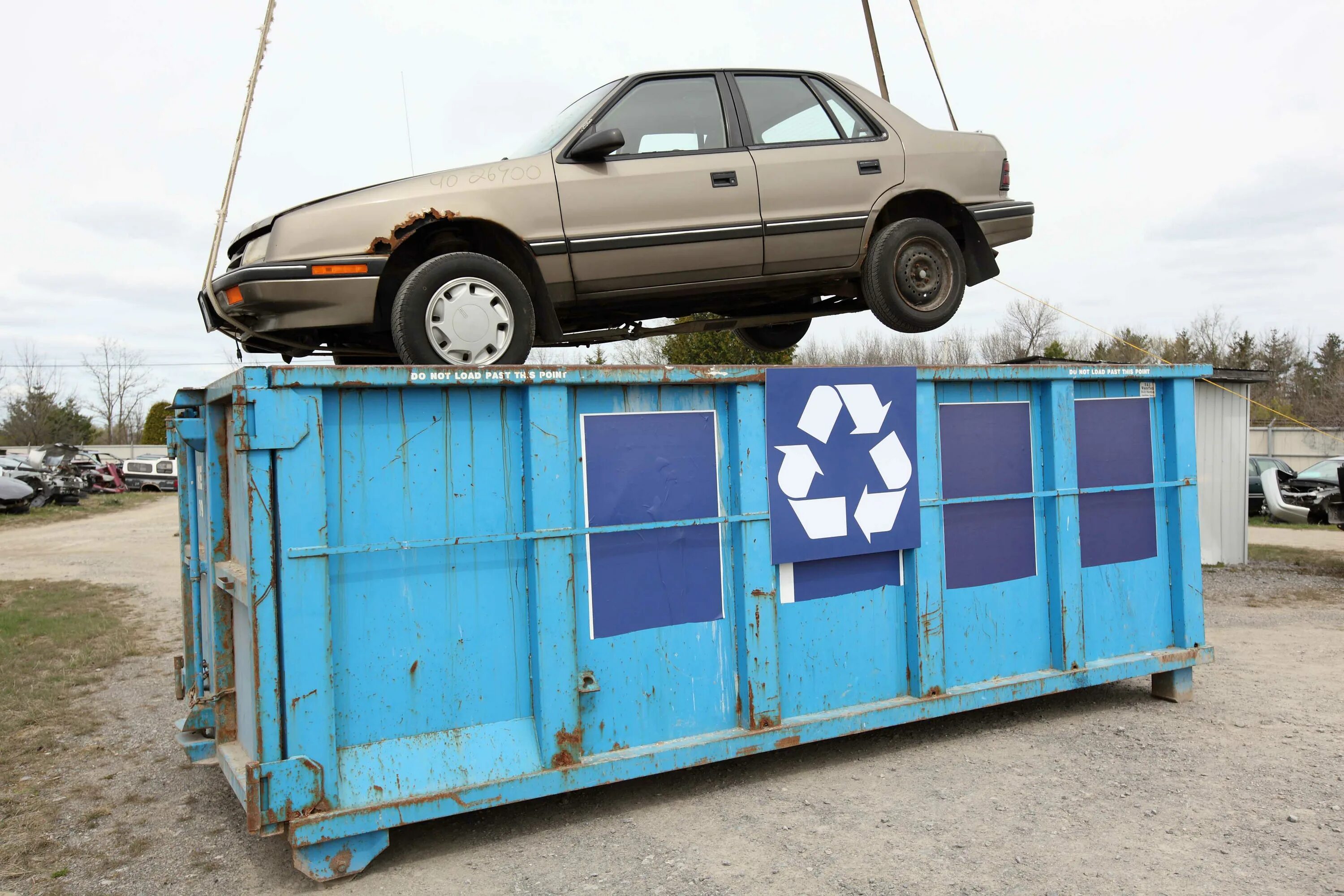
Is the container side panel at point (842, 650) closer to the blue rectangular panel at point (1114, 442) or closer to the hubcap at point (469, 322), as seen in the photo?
the blue rectangular panel at point (1114, 442)

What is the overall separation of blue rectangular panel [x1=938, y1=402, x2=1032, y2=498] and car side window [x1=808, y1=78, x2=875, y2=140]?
63.9 inches

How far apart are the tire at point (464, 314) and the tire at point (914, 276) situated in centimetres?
193

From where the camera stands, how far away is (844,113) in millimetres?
5477

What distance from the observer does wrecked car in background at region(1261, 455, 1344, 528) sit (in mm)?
14680

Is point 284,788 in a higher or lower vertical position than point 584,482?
lower

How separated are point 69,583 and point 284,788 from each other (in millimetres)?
10751

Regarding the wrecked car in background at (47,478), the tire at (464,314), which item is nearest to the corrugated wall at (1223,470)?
the tire at (464,314)

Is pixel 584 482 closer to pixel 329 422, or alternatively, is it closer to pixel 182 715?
pixel 329 422

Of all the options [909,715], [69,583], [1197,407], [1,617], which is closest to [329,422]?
[909,715]

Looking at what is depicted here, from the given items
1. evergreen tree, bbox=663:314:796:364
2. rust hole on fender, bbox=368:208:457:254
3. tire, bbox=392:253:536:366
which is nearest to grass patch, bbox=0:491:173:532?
evergreen tree, bbox=663:314:796:364

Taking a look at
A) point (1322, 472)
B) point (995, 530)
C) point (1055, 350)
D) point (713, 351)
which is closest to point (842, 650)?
point (995, 530)

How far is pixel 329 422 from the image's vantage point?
11.9 ft

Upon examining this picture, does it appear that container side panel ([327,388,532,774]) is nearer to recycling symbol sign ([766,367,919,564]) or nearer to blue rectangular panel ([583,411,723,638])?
blue rectangular panel ([583,411,723,638])

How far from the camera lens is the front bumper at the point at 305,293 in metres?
4.26
